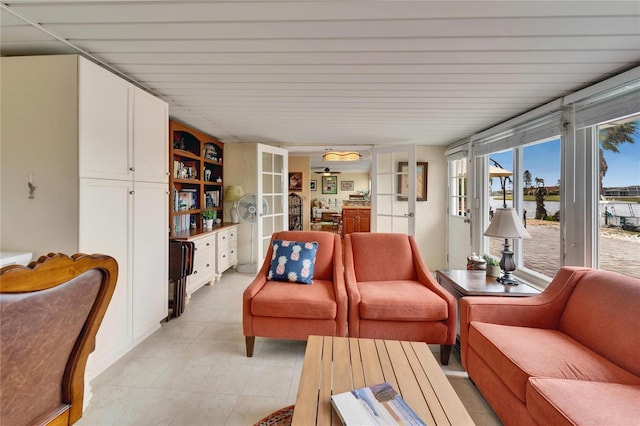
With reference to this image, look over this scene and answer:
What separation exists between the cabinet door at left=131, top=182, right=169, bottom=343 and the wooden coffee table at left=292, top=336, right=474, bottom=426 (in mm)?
1529

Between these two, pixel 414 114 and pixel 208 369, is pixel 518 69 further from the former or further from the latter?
pixel 208 369

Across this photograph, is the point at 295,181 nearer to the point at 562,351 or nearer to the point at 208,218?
the point at 208,218

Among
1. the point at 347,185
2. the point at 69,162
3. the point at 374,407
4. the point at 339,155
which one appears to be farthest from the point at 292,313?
the point at 347,185

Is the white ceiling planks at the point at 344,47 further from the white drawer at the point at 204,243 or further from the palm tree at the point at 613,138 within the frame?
the white drawer at the point at 204,243

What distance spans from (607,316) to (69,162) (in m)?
3.09

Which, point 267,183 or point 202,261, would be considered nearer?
point 202,261

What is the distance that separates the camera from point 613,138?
1.94m

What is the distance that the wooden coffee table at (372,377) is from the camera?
982 millimetres

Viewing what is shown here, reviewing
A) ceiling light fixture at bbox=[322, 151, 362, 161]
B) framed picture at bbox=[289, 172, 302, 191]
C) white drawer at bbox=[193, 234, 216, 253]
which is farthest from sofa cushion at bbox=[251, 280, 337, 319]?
framed picture at bbox=[289, 172, 302, 191]

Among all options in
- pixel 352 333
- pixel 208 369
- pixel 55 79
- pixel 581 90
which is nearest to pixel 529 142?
pixel 581 90

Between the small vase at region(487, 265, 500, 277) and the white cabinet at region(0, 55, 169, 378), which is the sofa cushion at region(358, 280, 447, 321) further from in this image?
the white cabinet at region(0, 55, 169, 378)

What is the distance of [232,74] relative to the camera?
1.95 m

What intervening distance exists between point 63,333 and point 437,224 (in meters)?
4.55

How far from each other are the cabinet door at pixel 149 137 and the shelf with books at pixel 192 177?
28.4 inches
